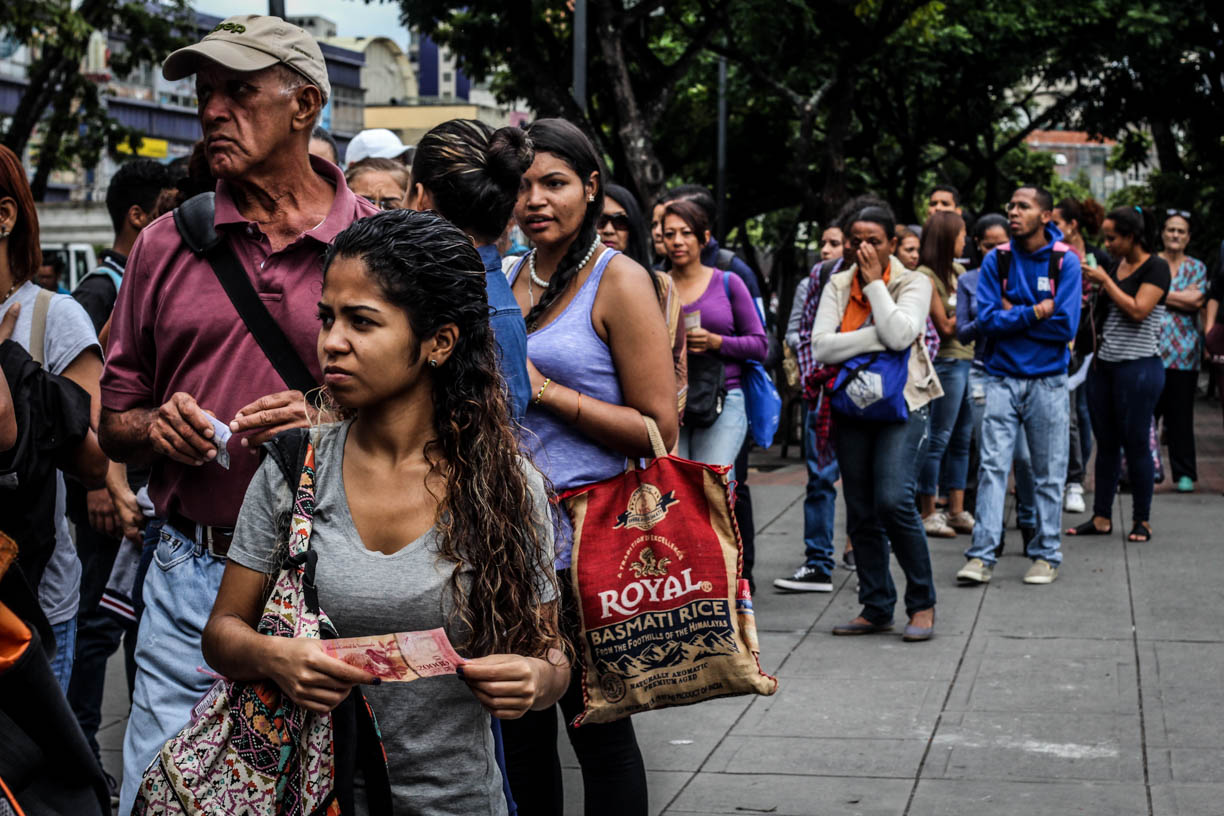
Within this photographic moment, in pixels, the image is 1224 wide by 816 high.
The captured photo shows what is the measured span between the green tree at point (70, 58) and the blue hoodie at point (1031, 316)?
11.8 metres

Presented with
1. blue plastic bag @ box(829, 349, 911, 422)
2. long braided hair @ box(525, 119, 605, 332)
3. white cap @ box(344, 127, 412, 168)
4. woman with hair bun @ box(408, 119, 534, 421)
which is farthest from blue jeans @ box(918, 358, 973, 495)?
woman with hair bun @ box(408, 119, 534, 421)

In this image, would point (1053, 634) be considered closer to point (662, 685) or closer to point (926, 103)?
point (662, 685)

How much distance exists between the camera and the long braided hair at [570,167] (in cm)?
389

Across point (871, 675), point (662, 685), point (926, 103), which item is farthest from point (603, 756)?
point (926, 103)

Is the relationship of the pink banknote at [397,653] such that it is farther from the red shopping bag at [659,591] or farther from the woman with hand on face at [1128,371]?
the woman with hand on face at [1128,371]

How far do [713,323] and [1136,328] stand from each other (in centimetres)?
348

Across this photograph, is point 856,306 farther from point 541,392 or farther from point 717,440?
point 541,392

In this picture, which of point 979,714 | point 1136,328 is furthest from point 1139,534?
point 979,714

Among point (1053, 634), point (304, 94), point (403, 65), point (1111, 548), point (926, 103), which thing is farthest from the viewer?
point (403, 65)

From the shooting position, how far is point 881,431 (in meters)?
7.01

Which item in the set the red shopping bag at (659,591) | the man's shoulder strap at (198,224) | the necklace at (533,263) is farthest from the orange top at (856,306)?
the man's shoulder strap at (198,224)

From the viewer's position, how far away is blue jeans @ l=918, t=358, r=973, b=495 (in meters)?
9.76

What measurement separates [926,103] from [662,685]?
28.7m

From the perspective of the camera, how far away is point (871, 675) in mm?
6574
